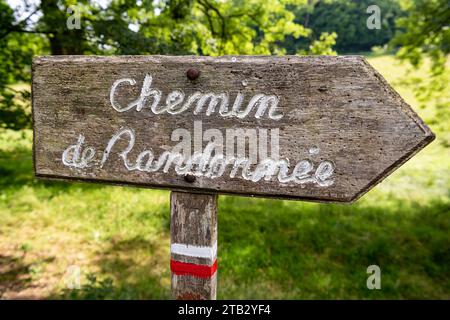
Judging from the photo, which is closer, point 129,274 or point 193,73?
point 193,73

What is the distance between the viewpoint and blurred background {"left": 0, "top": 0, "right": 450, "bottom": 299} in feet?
13.8

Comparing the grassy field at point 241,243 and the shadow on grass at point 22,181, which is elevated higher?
the shadow on grass at point 22,181

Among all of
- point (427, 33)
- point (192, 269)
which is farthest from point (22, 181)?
point (427, 33)

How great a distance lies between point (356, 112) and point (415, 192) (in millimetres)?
7991

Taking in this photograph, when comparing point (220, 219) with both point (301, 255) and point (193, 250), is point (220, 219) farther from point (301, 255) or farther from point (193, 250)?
point (193, 250)

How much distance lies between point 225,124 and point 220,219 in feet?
16.7

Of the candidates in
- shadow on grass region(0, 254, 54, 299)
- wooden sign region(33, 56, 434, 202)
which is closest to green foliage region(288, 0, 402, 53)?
shadow on grass region(0, 254, 54, 299)

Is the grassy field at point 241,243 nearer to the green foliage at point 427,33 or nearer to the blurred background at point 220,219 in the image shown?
the blurred background at point 220,219

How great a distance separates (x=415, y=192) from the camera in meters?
8.09

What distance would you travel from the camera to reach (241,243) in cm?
542

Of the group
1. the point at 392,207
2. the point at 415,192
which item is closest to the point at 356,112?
the point at 392,207

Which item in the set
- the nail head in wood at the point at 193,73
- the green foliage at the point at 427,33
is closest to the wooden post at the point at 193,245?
the nail head in wood at the point at 193,73

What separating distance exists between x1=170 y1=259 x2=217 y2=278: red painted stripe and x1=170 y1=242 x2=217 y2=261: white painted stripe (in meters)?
0.05

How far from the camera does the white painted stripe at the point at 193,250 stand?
1.57 meters
